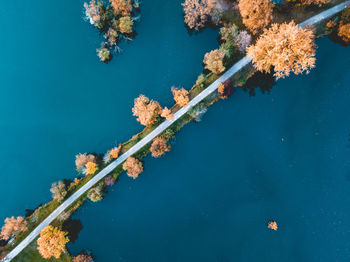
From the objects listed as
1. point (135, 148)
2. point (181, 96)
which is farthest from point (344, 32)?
point (135, 148)

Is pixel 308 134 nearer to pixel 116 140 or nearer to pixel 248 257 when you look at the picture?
pixel 248 257

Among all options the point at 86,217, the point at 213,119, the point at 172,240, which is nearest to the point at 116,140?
the point at 86,217

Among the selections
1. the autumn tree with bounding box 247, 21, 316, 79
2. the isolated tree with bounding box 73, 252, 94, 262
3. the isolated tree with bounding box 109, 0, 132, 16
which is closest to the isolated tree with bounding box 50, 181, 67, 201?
the isolated tree with bounding box 73, 252, 94, 262

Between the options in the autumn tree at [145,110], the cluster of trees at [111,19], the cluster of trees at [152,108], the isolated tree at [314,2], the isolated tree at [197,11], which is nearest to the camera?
the isolated tree at [314,2]

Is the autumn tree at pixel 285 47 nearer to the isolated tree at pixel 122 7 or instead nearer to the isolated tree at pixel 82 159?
the isolated tree at pixel 122 7

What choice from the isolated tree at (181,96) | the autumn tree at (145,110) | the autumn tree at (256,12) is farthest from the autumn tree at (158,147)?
the autumn tree at (256,12)

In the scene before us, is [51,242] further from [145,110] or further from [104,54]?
[104,54]
